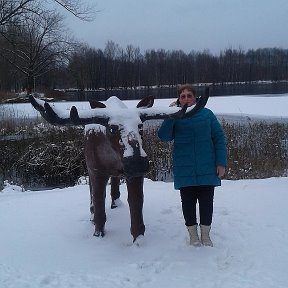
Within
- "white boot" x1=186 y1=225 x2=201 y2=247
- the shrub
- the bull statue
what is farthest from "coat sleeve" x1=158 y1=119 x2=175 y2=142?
the shrub

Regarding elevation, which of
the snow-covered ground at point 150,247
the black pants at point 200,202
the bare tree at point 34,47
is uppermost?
the bare tree at point 34,47

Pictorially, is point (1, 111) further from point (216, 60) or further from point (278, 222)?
point (216, 60)

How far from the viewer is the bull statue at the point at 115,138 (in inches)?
149

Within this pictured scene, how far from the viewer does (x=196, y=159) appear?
4.02m

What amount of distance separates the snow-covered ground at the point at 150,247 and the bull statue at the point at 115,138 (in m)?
0.35

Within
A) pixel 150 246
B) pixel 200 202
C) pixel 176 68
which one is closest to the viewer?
pixel 200 202

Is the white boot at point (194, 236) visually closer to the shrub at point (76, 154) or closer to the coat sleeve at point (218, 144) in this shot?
the coat sleeve at point (218, 144)

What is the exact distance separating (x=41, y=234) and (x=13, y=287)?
129cm

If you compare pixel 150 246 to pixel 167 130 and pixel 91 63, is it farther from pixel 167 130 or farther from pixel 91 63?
pixel 91 63

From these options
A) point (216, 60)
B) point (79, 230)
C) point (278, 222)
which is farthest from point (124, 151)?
point (216, 60)

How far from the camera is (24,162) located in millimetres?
11859

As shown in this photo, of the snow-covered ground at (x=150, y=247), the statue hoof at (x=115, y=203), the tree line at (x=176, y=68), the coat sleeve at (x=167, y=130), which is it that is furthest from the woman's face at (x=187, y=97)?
the tree line at (x=176, y=68)

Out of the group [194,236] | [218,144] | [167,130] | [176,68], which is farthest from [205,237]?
[176,68]

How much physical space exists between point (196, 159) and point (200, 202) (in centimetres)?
48
